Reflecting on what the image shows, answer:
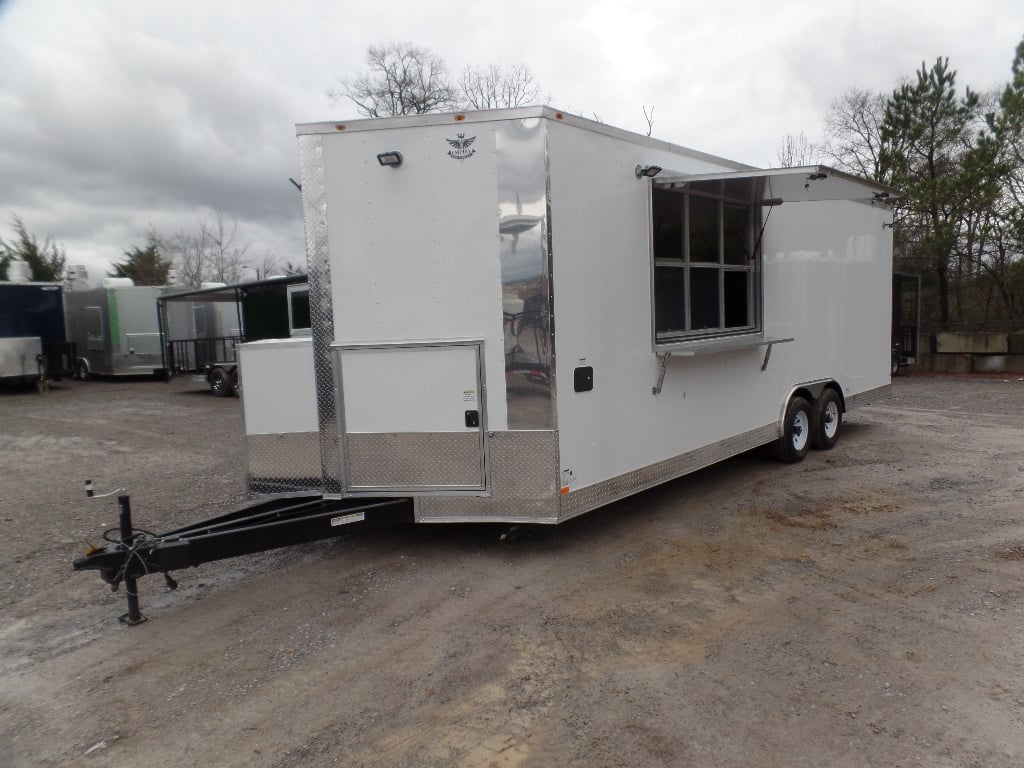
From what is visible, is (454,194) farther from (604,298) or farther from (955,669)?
(955,669)

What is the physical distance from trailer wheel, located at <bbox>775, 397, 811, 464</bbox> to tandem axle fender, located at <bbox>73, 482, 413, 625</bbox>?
426cm

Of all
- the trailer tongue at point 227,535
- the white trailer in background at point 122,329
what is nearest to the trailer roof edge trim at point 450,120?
the trailer tongue at point 227,535

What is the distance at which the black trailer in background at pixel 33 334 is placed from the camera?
1758 cm

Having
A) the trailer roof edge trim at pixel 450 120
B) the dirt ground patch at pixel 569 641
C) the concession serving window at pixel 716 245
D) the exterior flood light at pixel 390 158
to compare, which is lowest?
the dirt ground patch at pixel 569 641

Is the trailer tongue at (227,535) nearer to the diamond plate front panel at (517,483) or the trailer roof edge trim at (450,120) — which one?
the diamond plate front panel at (517,483)

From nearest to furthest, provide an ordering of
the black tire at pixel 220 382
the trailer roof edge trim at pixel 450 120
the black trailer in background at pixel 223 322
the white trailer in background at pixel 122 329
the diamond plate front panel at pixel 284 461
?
1. the trailer roof edge trim at pixel 450 120
2. the diamond plate front panel at pixel 284 461
3. the black trailer in background at pixel 223 322
4. the black tire at pixel 220 382
5. the white trailer in background at pixel 122 329

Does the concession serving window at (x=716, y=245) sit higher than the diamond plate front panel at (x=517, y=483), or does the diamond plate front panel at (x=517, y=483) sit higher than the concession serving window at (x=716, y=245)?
the concession serving window at (x=716, y=245)

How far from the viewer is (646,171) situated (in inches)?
213

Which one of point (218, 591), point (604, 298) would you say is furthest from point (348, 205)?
point (218, 591)

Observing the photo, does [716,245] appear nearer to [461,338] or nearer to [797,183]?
[797,183]

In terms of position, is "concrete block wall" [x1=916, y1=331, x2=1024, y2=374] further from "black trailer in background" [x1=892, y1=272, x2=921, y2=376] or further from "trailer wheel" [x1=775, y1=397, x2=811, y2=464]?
"trailer wheel" [x1=775, y1=397, x2=811, y2=464]

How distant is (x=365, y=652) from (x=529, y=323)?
2201 mm

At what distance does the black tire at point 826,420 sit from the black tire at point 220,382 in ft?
40.5

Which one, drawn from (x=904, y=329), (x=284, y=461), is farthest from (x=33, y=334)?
(x=904, y=329)
